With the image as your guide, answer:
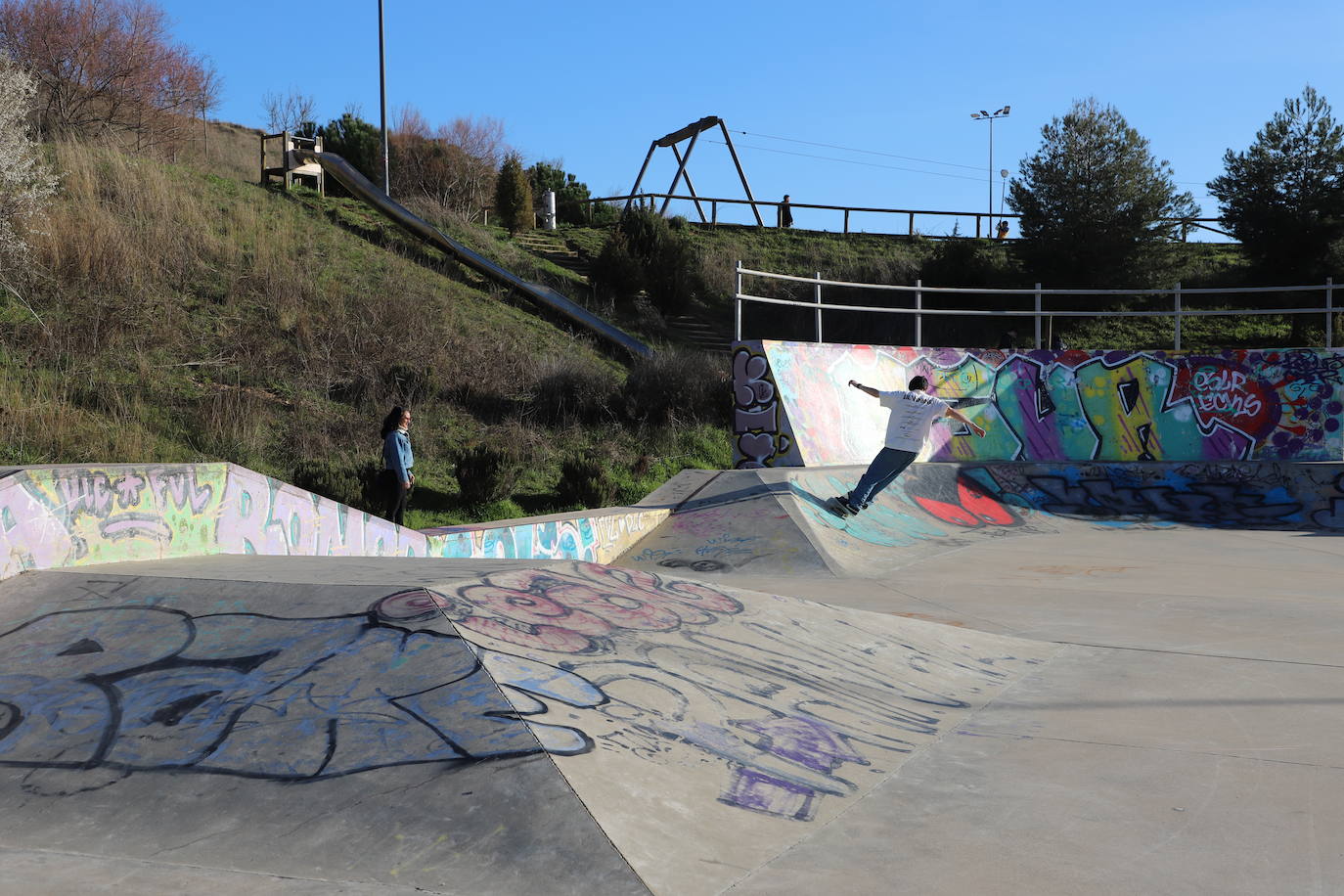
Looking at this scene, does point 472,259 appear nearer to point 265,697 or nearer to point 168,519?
point 168,519

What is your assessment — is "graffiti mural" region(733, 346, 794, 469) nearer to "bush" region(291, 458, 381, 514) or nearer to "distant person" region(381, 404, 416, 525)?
"distant person" region(381, 404, 416, 525)

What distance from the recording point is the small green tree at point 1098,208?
2869cm

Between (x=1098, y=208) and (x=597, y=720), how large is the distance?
95.5ft

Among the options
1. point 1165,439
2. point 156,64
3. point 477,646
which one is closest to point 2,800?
point 477,646

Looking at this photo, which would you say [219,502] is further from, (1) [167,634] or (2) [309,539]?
(1) [167,634]

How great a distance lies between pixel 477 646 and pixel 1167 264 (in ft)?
95.3

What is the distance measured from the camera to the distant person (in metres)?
10.1

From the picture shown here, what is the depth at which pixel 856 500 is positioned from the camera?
11.2m

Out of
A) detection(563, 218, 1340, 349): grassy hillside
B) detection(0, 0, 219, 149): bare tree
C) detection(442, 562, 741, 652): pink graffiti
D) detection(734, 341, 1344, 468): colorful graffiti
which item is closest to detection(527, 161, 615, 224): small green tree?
detection(563, 218, 1340, 349): grassy hillside

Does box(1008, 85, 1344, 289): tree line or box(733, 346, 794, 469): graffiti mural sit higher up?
box(1008, 85, 1344, 289): tree line

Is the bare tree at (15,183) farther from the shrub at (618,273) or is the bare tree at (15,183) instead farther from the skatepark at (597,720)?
the shrub at (618,273)

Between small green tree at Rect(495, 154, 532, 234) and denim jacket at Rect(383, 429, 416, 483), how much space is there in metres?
20.1

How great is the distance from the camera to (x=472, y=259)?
944 inches

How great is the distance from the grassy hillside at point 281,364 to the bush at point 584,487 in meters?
0.06
